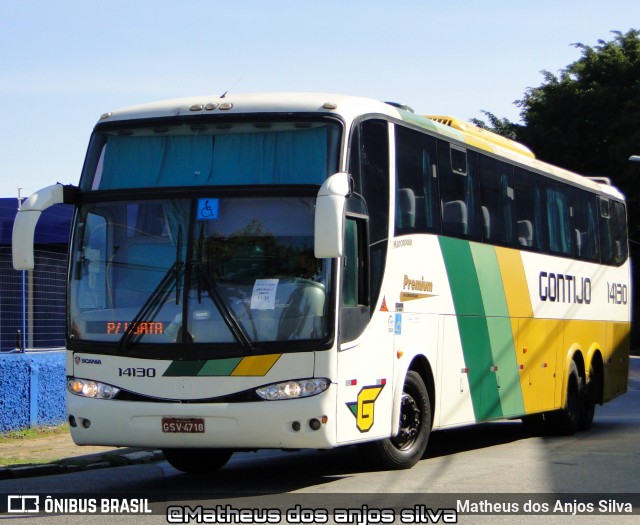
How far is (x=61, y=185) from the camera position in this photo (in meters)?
10.9

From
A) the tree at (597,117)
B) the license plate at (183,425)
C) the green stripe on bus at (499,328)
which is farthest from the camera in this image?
the tree at (597,117)

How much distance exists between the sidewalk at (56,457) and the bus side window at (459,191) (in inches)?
182

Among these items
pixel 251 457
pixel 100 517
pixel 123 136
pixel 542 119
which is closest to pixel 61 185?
pixel 123 136

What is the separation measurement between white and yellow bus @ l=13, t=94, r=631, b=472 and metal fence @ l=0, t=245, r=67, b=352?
17.0 feet

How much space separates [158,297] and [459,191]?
14.8ft

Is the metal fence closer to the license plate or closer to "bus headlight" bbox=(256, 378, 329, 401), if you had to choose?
the license plate

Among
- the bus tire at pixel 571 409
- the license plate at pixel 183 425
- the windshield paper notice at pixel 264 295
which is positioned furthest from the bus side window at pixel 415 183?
the bus tire at pixel 571 409

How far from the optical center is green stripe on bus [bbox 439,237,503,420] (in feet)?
43.4

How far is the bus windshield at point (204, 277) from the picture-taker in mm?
10156

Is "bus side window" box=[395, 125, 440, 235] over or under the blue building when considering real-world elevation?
over

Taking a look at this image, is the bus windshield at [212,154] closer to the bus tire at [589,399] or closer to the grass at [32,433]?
the grass at [32,433]

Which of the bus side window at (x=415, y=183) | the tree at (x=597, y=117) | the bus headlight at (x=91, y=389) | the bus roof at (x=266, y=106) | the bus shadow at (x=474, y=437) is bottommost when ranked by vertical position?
the bus shadow at (x=474, y=437)

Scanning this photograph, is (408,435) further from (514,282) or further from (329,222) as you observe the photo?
(514,282)

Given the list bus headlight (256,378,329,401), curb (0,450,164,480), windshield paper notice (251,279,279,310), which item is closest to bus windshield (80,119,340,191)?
windshield paper notice (251,279,279,310)
